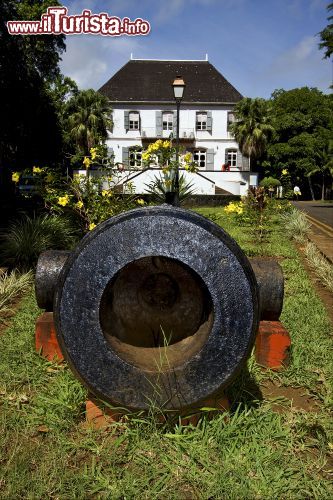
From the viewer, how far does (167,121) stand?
3675 centimetres

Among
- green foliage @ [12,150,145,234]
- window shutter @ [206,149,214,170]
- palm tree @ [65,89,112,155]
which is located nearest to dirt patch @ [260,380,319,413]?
green foliage @ [12,150,145,234]

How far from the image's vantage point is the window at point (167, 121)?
119ft

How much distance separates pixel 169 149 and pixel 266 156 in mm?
33695

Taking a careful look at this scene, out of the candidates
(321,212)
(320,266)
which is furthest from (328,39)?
(320,266)

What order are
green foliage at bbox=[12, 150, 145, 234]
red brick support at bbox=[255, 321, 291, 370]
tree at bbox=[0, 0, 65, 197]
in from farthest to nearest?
tree at bbox=[0, 0, 65, 197]
green foliage at bbox=[12, 150, 145, 234]
red brick support at bbox=[255, 321, 291, 370]

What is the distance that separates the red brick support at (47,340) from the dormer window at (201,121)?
34.9m

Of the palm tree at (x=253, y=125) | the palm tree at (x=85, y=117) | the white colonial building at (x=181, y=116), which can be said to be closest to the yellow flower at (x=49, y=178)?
the palm tree at (x=85, y=117)

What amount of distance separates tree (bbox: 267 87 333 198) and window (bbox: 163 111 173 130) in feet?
27.4

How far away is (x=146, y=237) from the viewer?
1957 mm

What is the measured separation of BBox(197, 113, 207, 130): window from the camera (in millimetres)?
36188

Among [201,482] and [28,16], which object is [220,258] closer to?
[201,482]

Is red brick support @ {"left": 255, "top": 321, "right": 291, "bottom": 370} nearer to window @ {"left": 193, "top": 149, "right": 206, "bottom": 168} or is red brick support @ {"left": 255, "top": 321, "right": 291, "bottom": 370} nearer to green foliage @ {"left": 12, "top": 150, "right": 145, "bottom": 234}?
green foliage @ {"left": 12, "top": 150, "right": 145, "bottom": 234}

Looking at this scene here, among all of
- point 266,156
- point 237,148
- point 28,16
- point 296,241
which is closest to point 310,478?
point 296,241

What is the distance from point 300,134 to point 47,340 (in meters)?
39.6
